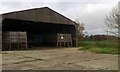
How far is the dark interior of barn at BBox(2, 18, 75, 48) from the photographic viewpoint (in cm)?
2812

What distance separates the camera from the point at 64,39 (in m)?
26.8

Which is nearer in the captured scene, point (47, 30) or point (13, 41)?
point (13, 41)

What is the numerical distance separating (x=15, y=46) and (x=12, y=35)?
3.85 feet

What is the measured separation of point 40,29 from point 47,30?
6.45 ft

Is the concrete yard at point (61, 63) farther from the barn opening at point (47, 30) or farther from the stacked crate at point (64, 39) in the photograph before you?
the stacked crate at point (64, 39)

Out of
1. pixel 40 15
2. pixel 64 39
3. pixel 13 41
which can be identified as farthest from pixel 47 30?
pixel 13 41

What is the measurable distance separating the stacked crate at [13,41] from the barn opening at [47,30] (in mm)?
1263

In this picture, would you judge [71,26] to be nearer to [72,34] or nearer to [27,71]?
[72,34]

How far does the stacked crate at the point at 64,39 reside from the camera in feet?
86.8

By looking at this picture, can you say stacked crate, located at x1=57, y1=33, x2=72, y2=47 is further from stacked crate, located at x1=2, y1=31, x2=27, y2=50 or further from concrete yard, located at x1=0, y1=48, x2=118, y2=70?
concrete yard, located at x1=0, y1=48, x2=118, y2=70

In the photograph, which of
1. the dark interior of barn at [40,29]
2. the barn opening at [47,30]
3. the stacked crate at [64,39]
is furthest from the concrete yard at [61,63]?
the dark interior of barn at [40,29]

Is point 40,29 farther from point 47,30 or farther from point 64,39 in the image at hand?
point 64,39

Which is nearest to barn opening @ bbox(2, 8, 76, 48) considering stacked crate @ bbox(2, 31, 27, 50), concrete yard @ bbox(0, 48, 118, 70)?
stacked crate @ bbox(2, 31, 27, 50)

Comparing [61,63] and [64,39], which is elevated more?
[64,39]
